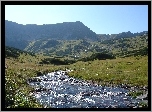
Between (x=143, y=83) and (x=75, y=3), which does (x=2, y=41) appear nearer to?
(x=75, y=3)

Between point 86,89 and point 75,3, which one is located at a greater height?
point 75,3

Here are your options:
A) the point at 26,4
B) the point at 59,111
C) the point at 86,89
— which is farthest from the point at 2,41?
the point at 86,89

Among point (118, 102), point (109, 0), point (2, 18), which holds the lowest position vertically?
point (118, 102)

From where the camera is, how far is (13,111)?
11.1 meters

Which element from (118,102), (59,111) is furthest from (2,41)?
(118,102)

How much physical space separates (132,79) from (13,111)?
69.1ft

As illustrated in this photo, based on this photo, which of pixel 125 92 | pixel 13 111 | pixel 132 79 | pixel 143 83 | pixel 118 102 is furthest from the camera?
pixel 132 79

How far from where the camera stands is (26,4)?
37.8 ft

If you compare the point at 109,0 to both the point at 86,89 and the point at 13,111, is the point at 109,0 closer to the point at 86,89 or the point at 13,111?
the point at 13,111

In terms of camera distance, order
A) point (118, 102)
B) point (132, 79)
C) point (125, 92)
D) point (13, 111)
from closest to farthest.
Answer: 1. point (13, 111)
2. point (118, 102)
3. point (125, 92)
4. point (132, 79)

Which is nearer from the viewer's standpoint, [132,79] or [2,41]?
[2,41]

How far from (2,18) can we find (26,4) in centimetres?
113

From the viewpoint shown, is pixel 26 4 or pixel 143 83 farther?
pixel 143 83

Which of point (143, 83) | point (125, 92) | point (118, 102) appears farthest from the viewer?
point (143, 83)
